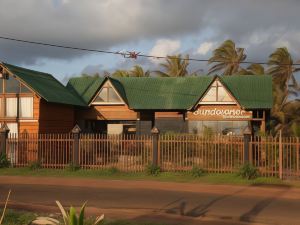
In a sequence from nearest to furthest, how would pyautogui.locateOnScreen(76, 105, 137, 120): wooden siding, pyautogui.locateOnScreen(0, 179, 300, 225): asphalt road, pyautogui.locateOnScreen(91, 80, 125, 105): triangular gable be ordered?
pyautogui.locateOnScreen(0, 179, 300, 225): asphalt road < pyautogui.locateOnScreen(91, 80, 125, 105): triangular gable < pyautogui.locateOnScreen(76, 105, 137, 120): wooden siding

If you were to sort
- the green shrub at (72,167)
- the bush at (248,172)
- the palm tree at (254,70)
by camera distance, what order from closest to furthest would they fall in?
the bush at (248,172), the green shrub at (72,167), the palm tree at (254,70)

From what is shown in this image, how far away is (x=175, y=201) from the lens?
1342 cm

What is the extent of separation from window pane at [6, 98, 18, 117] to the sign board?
34.4ft

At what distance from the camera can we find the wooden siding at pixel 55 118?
84.1 ft

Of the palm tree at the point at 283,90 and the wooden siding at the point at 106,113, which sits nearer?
the wooden siding at the point at 106,113

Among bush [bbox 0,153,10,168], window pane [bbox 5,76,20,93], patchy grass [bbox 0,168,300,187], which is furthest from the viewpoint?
window pane [bbox 5,76,20,93]

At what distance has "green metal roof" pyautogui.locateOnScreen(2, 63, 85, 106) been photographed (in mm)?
25000

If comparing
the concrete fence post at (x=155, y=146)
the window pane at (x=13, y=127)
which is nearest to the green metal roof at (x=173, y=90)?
the window pane at (x=13, y=127)

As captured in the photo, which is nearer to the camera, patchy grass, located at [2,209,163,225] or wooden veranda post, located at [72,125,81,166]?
patchy grass, located at [2,209,163,225]

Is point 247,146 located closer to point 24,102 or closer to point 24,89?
point 24,102

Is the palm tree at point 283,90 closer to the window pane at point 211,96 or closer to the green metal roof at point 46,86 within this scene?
the window pane at point 211,96

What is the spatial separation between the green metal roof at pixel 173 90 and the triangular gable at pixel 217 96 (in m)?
0.37

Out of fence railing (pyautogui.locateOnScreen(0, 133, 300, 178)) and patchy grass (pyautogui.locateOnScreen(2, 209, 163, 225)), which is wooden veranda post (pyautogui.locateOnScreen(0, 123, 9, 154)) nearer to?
fence railing (pyautogui.locateOnScreen(0, 133, 300, 178))

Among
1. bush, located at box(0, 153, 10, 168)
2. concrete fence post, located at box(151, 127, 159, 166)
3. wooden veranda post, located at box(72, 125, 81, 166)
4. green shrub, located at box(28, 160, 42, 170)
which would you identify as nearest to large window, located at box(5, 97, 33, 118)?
bush, located at box(0, 153, 10, 168)
